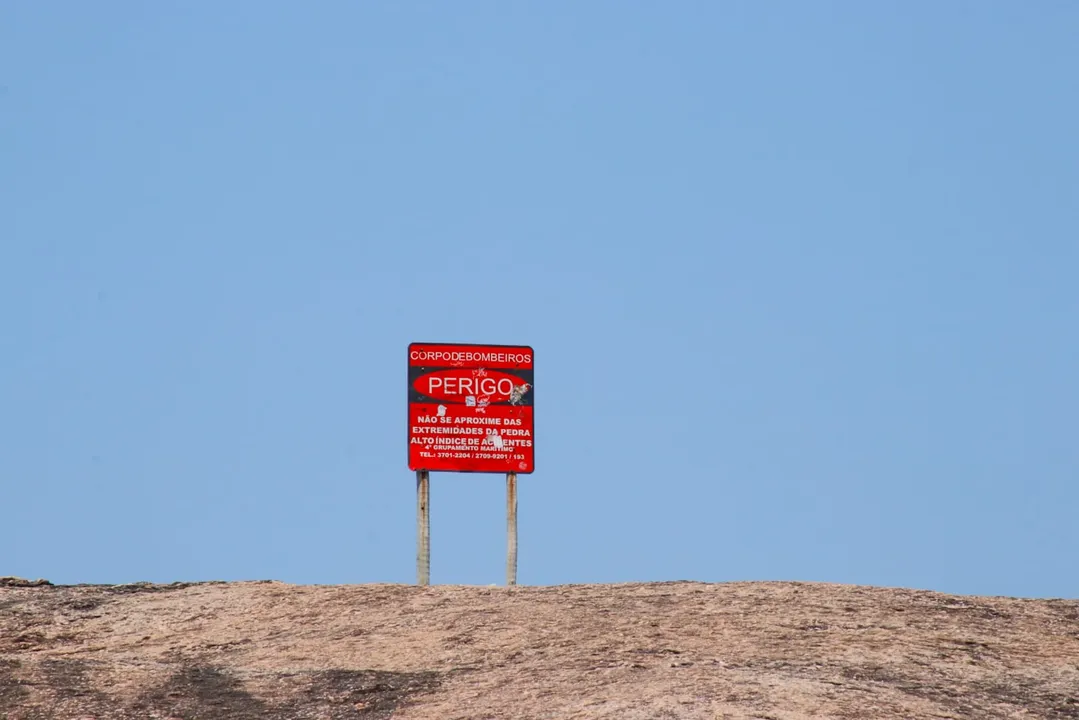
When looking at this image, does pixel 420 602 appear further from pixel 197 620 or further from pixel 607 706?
pixel 607 706

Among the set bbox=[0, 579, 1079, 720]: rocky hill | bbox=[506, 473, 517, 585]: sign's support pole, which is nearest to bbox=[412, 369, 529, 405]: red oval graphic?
bbox=[506, 473, 517, 585]: sign's support pole

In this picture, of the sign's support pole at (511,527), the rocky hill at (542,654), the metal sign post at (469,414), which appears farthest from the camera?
the metal sign post at (469,414)

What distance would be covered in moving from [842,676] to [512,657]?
125 inches

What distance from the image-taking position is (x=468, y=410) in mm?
19750

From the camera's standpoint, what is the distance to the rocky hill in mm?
13164

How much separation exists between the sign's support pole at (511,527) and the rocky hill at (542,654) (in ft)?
3.95

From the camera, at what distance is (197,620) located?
1742cm

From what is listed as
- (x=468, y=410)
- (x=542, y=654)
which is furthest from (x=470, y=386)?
(x=542, y=654)

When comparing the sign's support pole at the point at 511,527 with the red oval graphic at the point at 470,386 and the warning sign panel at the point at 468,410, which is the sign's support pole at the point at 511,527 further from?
the red oval graphic at the point at 470,386

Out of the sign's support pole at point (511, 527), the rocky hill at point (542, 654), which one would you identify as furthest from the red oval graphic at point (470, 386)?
the rocky hill at point (542, 654)

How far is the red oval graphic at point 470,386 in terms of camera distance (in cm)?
1977

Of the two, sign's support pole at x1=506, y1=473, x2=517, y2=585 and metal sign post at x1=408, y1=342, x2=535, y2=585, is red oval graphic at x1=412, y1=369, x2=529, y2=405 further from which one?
sign's support pole at x1=506, y1=473, x2=517, y2=585

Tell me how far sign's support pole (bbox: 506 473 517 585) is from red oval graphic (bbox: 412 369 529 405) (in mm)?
1052

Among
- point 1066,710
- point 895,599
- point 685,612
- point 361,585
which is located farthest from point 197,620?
point 1066,710
